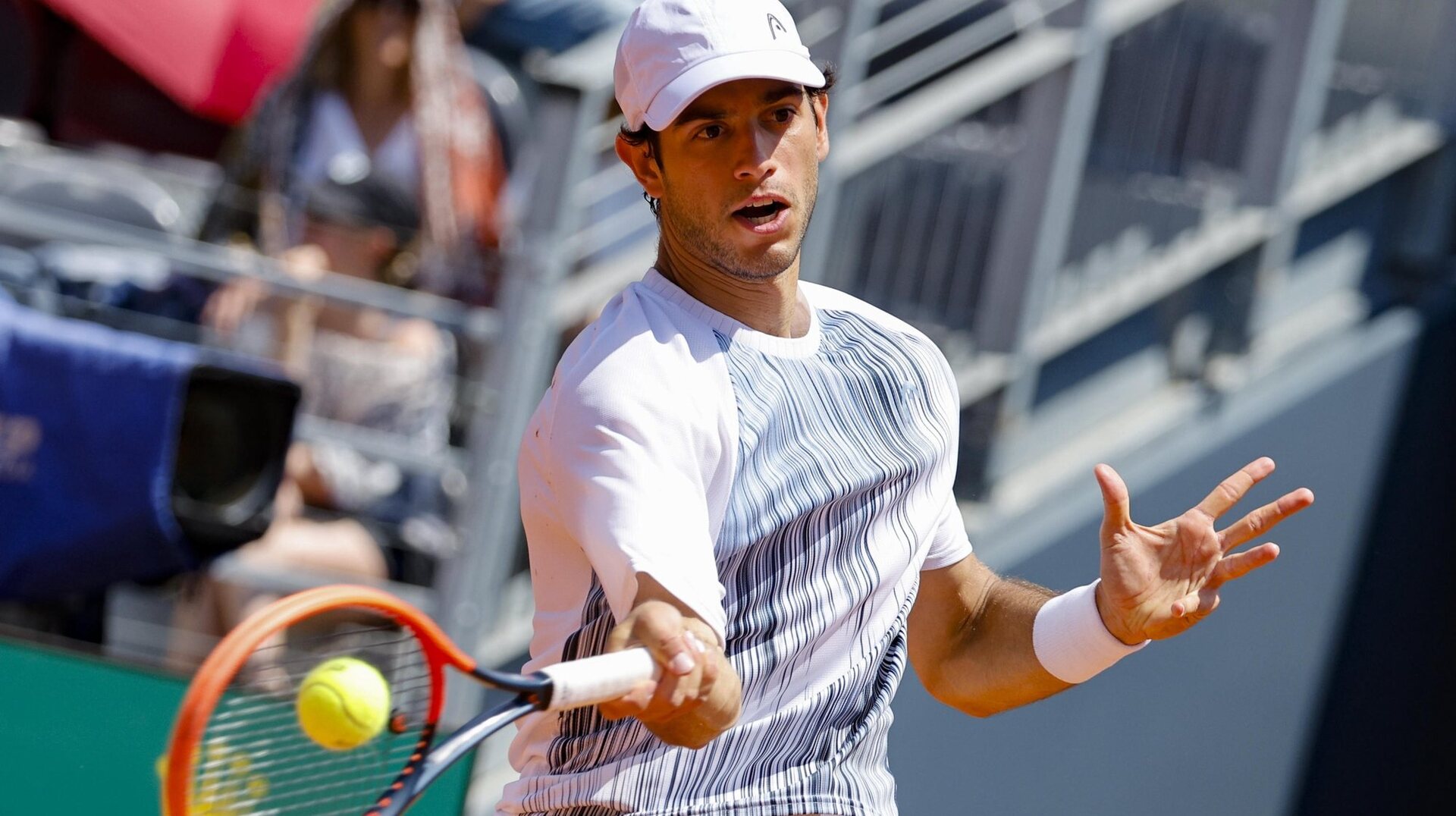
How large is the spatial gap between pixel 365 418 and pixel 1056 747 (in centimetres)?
210

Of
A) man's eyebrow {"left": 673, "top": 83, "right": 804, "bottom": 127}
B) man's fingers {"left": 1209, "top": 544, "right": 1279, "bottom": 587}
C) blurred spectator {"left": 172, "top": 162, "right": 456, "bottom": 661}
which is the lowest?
blurred spectator {"left": 172, "top": 162, "right": 456, "bottom": 661}

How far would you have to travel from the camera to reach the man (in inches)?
84.0

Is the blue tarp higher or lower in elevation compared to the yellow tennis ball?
lower

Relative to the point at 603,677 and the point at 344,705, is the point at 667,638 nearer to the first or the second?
the point at 603,677

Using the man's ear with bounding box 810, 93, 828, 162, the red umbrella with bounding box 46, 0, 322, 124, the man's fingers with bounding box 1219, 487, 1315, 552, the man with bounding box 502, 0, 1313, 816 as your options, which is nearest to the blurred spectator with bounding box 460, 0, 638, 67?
the red umbrella with bounding box 46, 0, 322, 124

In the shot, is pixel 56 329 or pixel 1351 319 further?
pixel 1351 319

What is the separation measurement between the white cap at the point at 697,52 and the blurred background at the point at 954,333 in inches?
98.3

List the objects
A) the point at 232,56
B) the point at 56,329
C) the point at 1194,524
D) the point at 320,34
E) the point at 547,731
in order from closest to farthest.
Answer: the point at 547,731
the point at 1194,524
the point at 56,329
the point at 320,34
the point at 232,56

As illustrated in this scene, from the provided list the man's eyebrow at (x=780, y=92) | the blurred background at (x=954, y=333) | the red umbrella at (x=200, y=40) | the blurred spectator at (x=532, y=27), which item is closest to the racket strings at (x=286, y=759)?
the man's eyebrow at (x=780, y=92)

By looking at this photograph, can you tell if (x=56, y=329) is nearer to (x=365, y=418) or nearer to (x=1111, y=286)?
(x=365, y=418)

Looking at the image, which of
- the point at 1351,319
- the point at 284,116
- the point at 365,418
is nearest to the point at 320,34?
the point at 284,116

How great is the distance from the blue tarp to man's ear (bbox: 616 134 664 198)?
248 cm

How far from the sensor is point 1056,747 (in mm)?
5031

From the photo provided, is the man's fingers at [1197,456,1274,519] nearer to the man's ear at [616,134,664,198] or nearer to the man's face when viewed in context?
the man's face
